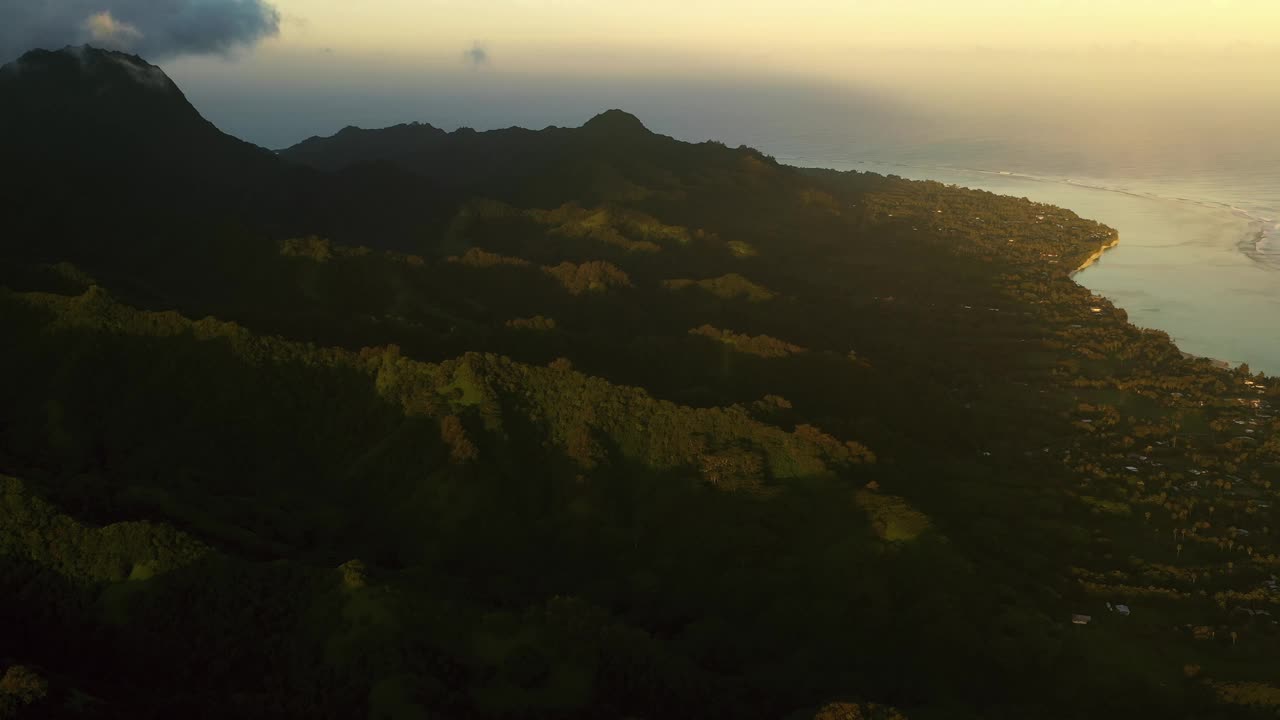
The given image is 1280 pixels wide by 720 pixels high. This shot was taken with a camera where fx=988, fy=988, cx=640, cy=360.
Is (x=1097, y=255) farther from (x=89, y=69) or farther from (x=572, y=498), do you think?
(x=89, y=69)

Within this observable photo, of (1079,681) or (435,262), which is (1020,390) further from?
(435,262)

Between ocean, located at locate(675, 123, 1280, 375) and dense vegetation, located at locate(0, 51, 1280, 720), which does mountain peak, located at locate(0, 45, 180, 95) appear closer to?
dense vegetation, located at locate(0, 51, 1280, 720)

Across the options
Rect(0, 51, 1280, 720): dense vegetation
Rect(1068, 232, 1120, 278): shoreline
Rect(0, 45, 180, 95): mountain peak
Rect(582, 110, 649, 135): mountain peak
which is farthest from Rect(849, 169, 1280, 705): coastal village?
Rect(0, 45, 180, 95): mountain peak

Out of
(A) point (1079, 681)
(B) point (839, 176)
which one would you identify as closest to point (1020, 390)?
(A) point (1079, 681)

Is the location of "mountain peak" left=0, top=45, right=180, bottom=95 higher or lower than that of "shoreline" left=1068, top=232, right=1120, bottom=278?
higher

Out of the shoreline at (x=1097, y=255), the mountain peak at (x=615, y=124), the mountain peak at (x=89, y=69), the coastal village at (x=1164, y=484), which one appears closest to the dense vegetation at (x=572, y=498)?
the coastal village at (x=1164, y=484)

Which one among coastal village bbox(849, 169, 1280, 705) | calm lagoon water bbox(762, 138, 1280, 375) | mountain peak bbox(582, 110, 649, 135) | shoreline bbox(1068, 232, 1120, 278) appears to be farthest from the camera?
mountain peak bbox(582, 110, 649, 135)

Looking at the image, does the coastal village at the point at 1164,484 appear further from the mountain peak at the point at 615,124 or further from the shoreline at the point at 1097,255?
the mountain peak at the point at 615,124
